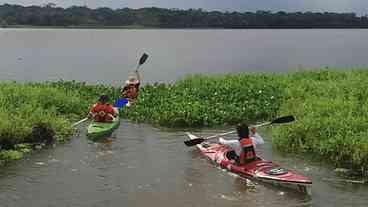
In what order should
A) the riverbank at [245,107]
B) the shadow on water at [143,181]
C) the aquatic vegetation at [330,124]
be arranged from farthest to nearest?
1. the riverbank at [245,107]
2. the aquatic vegetation at [330,124]
3. the shadow on water at [143,181]

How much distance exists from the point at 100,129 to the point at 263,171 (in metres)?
5.81

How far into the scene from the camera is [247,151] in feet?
40.2

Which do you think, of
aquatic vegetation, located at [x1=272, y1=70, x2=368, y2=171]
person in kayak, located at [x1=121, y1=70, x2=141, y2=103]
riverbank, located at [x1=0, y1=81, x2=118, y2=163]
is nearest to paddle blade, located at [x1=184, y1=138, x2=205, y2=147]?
aquatic vegetation, located at [x1=272, y1=70, x2=368, y2=171]

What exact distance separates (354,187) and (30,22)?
Answer: 117345 mm

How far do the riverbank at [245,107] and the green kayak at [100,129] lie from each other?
67 cm

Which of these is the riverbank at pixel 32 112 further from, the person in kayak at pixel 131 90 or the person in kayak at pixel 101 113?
the person in kayak at pixel 101 113

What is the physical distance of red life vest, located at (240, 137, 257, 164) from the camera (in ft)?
39.9

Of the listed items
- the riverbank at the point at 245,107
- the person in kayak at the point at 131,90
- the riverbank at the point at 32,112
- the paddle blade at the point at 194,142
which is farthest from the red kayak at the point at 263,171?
the person in kayak at the point at 131,90

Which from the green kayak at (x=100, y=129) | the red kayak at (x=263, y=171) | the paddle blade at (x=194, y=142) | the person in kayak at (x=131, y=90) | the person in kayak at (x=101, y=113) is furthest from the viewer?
the person in kayak at (x=131, y=90)

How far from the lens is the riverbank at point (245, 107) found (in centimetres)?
1341

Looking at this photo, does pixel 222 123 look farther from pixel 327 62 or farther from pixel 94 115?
→ pixel 327 62

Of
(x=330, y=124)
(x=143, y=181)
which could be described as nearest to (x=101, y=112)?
(x=143, y=181)

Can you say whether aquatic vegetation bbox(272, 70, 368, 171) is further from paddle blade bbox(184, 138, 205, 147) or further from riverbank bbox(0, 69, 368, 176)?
paddle blade bbox(184, 138, 205, 147)

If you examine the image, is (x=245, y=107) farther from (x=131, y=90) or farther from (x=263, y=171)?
(x=263, y=171)
